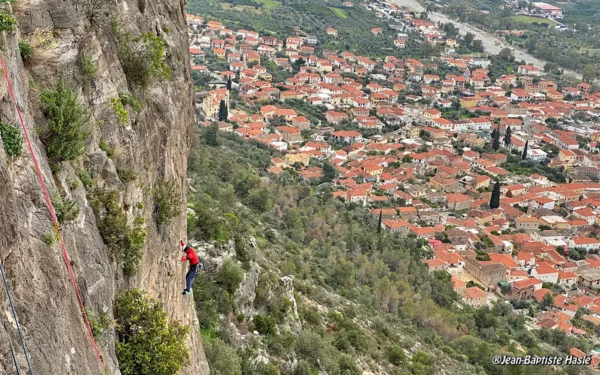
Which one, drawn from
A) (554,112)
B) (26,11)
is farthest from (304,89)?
(26,11)

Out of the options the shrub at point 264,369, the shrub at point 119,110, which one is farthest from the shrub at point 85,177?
the shrub at point 264,369

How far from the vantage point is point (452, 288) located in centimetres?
5353

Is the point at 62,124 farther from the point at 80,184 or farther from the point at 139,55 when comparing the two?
the point at 139,55

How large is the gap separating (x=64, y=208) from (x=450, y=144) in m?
A: 95.0

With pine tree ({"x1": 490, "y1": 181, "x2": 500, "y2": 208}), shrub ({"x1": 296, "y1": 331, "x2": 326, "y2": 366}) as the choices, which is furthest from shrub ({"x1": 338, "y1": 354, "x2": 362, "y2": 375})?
pine tree ({"x1": 490, "y1": 181, "x2": 500, "y2": 208})

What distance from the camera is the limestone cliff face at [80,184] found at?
230 inches

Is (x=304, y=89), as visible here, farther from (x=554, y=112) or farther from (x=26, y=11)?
(x=26, y=11)

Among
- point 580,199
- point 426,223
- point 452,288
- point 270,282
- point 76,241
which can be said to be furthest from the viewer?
point 580,199

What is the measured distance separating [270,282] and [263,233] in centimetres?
1481

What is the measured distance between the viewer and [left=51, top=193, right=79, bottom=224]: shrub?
22.1 ft

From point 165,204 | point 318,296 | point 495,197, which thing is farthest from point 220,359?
point 495,197

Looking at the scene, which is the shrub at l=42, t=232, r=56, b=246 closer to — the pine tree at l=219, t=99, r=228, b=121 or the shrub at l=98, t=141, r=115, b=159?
the shrub at l=98, t=141, r=115, b=159

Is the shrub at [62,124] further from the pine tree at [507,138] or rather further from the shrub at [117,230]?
the pine tree at [507,138]

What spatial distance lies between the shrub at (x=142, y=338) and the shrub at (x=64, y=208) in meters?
1.80
